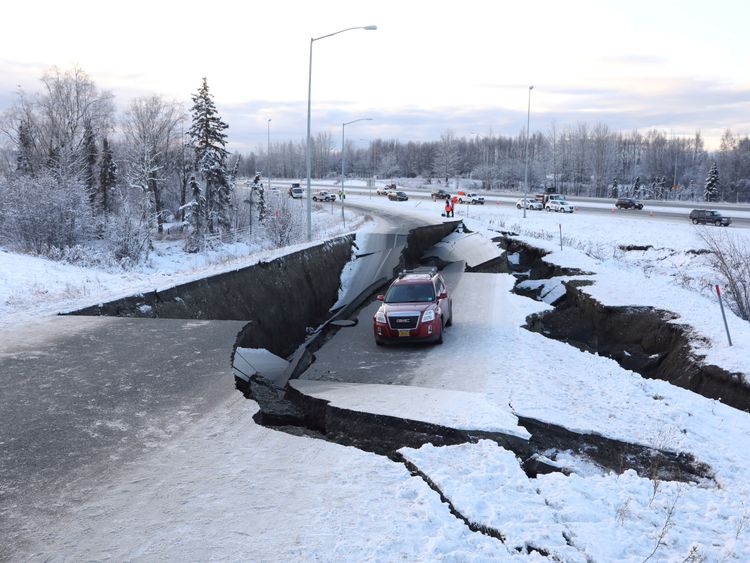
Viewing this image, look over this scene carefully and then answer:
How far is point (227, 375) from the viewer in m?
9.45

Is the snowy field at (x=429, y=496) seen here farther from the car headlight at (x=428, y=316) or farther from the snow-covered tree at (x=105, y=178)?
the snow-covered tree at (x=105, y=178)

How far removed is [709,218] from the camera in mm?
44812

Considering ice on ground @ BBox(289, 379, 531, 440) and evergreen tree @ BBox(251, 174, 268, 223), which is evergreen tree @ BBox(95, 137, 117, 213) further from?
ice on ground @ BBox(289, 379, 531, 440)

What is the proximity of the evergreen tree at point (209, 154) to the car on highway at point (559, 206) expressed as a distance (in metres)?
34.0

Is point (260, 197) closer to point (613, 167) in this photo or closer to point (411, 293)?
point (411, 293)

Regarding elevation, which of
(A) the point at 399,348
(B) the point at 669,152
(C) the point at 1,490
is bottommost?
(A) the point at 399,348

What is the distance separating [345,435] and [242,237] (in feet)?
172

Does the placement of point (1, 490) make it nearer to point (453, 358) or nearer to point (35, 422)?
point (35, 422)

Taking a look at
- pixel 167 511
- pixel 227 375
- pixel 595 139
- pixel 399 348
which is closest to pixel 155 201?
pixel 399 348

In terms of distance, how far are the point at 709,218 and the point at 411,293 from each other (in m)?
38.2

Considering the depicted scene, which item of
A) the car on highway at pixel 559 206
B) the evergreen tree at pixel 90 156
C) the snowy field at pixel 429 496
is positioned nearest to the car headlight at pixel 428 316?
the snowy field at pixel 429 496

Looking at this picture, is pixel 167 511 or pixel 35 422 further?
pixel 35 422

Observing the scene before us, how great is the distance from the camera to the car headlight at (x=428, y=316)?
15.4 meters

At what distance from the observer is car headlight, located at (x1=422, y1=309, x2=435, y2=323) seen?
15422 millimetres
